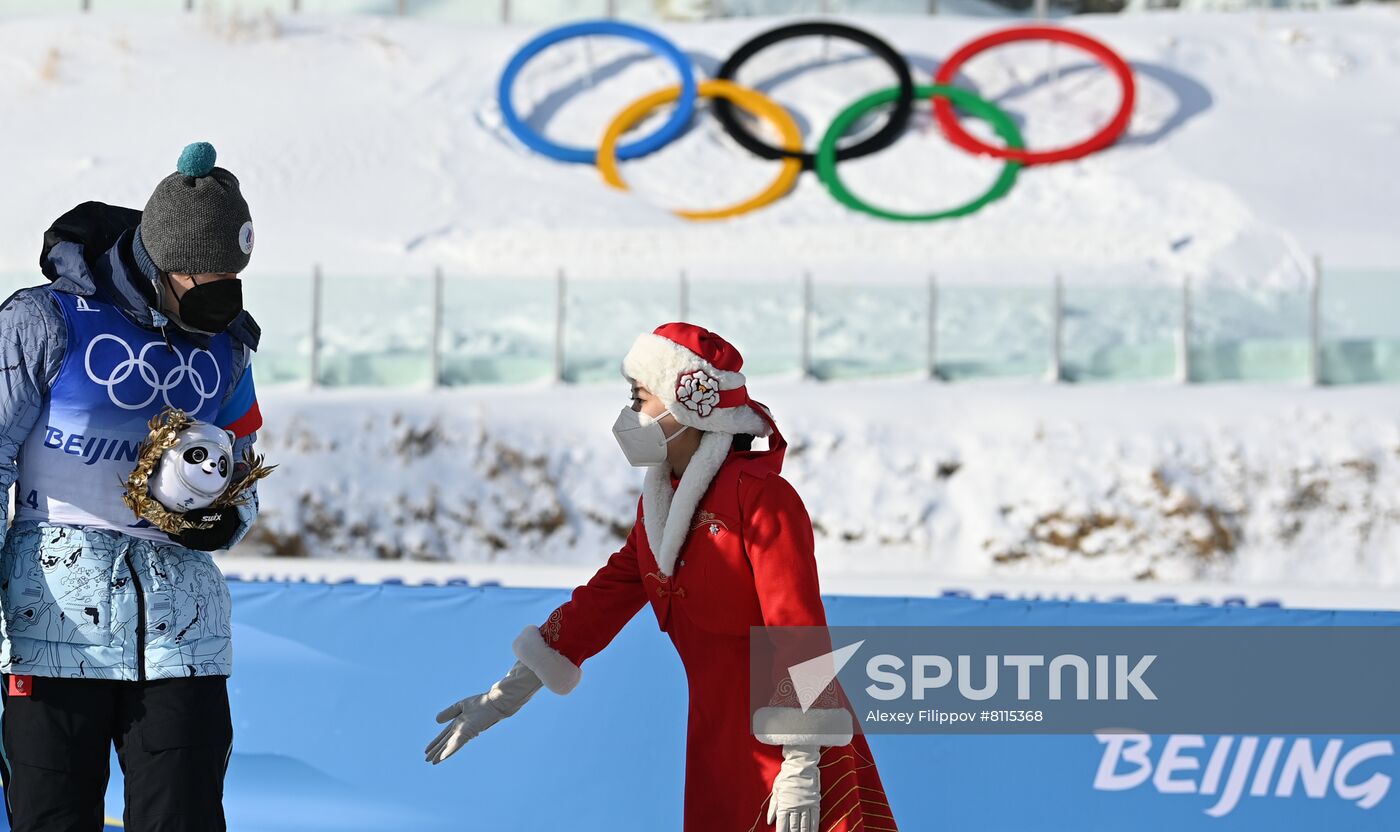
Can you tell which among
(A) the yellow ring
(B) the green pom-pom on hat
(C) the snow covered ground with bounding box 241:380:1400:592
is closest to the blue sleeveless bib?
(B) the green pom-pom on hat

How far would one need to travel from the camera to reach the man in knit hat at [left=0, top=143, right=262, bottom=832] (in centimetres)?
268

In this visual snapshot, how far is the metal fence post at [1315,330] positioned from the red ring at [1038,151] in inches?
309

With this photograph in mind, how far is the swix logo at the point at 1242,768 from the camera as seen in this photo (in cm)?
447

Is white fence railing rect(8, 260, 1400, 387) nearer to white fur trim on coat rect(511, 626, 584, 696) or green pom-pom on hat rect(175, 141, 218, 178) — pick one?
white fur trim on coat rect(511, 626, 584, 696)

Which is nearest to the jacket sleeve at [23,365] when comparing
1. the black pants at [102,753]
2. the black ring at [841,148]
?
the black pants at [102,753]

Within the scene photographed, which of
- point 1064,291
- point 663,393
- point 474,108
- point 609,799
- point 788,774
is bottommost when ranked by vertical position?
point 609,799

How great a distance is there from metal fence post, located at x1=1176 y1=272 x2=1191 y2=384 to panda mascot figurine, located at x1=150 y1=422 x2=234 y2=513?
39.6 feet

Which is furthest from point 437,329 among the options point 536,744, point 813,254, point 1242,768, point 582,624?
point 582,624

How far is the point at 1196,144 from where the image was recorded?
863 inches

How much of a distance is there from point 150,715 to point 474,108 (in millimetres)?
21104

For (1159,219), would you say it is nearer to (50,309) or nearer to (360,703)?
(360,703)

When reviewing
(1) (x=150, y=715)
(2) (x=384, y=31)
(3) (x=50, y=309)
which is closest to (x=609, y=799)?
(1) (x=150, y=715)

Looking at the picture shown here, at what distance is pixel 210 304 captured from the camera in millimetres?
2777

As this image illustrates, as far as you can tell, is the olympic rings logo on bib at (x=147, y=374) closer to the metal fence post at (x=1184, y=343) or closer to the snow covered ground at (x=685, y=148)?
the metal fence post at (x=1184, y=343)
